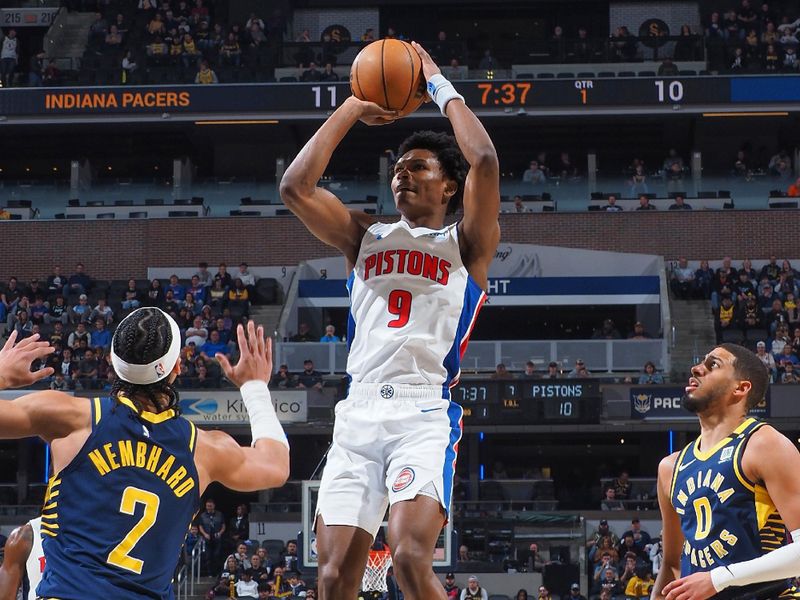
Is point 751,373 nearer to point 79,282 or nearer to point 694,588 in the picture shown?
point 694,588

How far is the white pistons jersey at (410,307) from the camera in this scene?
628cm

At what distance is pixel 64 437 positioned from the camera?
4.66m

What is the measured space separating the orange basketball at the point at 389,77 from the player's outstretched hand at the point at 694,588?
8.87ft

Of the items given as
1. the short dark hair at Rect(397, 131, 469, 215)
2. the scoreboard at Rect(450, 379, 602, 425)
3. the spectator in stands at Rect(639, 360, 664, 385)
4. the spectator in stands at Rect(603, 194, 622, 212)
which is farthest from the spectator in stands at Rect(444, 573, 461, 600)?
the spectator in stands at Rect(603, 194, 622, 212)

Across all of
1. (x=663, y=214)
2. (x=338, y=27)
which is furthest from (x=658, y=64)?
(x=338, y=27)

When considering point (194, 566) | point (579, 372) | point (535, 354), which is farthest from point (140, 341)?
point (535, 354)

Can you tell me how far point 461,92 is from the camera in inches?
1348

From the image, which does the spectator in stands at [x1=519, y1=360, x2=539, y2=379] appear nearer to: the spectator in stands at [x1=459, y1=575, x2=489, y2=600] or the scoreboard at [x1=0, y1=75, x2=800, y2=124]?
the spectator in stands at [x1=459, y1=575, x2=489, y2=600]

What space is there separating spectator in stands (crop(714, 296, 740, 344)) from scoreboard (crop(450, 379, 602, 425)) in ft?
15.1

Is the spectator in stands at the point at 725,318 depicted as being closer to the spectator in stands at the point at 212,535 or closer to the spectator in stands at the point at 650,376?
the spectator in stands at the point at 650,376

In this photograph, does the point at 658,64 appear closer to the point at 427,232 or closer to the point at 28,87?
the point at 28,87

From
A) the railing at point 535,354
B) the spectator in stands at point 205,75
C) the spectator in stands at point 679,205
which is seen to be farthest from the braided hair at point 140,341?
the spectator in stands at point 205,75

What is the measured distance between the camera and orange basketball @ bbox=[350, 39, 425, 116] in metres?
6.57

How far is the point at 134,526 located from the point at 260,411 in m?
0.75
